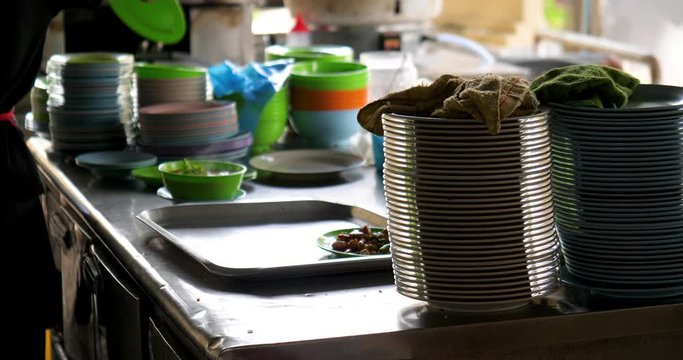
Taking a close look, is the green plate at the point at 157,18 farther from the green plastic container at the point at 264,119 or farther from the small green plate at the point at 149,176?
the small green plate at the point at 149,176

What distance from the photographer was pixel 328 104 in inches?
107

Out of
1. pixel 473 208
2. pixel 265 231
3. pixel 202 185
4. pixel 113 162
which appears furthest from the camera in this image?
pixel 113 162

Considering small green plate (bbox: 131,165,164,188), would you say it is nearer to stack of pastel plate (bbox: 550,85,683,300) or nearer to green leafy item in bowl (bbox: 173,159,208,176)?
green leafy item in bowl (bbox: 173,159,208,176)

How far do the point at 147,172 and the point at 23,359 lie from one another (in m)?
0.55

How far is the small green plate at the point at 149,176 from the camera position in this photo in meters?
2.42

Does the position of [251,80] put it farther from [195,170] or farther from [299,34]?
[299,34]

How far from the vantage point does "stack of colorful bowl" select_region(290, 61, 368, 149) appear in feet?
8.93

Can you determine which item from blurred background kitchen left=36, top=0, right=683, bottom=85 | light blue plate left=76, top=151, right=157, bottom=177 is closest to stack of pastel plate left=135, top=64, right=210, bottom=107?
light blue plate left=76, top=151, right=157, bottom=177

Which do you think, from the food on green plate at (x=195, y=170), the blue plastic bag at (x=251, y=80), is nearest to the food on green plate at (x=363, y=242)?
the food on green plate at (x=195, y=170)

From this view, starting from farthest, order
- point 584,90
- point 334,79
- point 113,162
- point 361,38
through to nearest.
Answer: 1. point 361,38
2. point 334,79
3. point 113,162
4. point 584,90

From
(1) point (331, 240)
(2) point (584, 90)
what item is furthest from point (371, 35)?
(2) point (584, 90)

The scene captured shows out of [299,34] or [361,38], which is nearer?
[361,38]

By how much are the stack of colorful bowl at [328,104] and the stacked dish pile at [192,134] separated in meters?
0.20

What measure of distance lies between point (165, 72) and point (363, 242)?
1.13 meters
